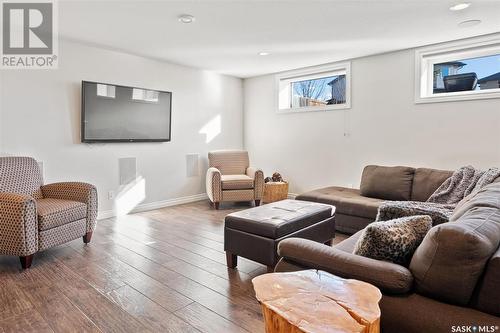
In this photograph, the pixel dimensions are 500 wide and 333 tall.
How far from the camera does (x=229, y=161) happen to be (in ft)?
18.2

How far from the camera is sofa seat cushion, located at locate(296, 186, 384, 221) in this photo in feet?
11.4

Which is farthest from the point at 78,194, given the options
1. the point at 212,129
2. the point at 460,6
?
the point at 460,6

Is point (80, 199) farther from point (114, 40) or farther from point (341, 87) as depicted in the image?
point (341, 87)

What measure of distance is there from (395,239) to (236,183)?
3.71 metres

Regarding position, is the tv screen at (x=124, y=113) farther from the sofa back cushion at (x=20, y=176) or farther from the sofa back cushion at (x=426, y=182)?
the sofa back cushion at (x=426, y=182)

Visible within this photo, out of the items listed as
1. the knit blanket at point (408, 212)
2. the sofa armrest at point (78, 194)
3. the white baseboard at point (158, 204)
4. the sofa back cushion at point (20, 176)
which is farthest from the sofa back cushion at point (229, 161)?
the knit blanket at point (408, 212)

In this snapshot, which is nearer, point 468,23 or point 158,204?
point 468,23

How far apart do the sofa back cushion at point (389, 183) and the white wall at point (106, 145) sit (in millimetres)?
2922

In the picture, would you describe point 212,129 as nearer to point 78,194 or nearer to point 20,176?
point 78,194

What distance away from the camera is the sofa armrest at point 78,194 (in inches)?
130

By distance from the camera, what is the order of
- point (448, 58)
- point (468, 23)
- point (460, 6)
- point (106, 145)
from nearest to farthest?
point (460, 6)
point (468, 23)
point (448, 58)
point (106, 145)

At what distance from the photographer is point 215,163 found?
215 inches

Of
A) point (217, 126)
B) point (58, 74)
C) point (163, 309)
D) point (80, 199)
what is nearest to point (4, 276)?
point (80, 199)

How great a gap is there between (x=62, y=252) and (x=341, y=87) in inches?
171
